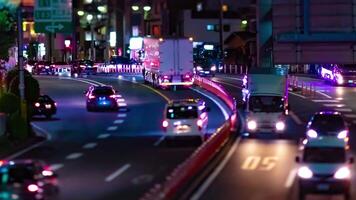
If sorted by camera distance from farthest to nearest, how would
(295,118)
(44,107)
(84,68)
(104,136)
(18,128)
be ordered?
1. (84,68)
2. (44,107)
3. (295,118)
4. (104,136)
5. (18,128)

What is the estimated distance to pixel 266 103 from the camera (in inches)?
1494

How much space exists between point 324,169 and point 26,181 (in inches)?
288

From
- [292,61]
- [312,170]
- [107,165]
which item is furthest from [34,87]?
[312,170]

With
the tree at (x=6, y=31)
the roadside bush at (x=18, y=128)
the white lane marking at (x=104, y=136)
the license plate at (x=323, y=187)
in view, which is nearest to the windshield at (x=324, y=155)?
the license plate at (x=323, y=187)

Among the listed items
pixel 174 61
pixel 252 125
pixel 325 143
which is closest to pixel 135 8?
pixel 174 61

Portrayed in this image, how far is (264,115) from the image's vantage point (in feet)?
121

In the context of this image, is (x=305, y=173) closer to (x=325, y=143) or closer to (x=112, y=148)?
(x=325, y=143)

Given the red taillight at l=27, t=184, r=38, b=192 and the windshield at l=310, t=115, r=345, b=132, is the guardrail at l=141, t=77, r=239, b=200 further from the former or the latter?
the windshield at l=310, t=115, r=345, b=132

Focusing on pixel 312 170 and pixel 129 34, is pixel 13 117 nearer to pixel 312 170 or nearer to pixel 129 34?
pixel 312 170

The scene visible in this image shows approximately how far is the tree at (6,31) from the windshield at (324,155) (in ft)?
80.0

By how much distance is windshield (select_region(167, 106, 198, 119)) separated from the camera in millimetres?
33844

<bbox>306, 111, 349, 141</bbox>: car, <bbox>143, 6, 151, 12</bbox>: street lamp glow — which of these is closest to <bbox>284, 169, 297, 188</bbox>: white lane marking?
<bbox>306, 111, 349, 141</bbox>: car

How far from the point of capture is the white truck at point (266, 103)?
36.8 m

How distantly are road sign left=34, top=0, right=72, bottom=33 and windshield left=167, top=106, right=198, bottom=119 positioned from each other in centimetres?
550
